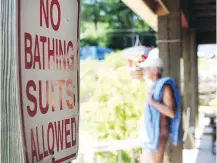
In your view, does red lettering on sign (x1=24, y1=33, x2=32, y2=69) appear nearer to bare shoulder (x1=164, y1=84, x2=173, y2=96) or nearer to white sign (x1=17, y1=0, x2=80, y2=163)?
white sign (x1=17, y1=0, x2=80, y2=163)

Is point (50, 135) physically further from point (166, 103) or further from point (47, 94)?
point (166, 103)

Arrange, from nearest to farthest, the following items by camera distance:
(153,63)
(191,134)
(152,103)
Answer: (152,103) < (153,63) < (191,134)

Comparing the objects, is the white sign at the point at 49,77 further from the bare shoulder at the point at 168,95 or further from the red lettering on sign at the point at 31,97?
the bare shoulder at the point at 168,95

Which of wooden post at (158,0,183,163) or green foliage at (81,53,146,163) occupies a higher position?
wooden post at (158,0,183,163)

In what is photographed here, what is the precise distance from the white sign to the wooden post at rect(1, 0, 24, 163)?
12 mm

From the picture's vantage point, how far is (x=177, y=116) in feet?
9.86

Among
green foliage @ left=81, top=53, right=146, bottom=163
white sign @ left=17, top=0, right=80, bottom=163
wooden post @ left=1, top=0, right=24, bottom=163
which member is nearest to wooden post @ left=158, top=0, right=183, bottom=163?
green foliage @ left=81, top=53, right=146, bottom=163

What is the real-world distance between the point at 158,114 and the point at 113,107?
1.34m

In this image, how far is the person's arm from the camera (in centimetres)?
287

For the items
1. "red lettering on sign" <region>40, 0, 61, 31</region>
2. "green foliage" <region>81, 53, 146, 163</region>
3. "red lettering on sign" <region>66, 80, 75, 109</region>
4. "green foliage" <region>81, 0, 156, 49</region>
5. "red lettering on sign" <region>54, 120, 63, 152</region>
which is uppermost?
"green foliage" <region>81, 0, 156, 49</region>

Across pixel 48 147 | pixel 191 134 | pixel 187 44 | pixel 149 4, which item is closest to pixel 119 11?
pixel 187 44

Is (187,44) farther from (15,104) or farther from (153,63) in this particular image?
(15,104)

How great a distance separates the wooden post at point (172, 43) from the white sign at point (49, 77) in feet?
8.59

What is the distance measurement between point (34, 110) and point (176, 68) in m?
2.85
